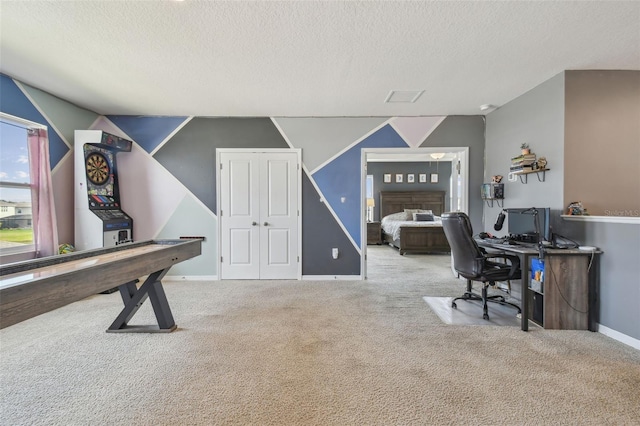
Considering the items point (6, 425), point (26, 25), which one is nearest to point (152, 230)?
point (26, 25)

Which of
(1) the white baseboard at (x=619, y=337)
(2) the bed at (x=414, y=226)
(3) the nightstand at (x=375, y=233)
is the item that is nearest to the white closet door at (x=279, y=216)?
(2) the bed at (x=414, y=226)

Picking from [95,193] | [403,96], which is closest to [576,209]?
[403,96]

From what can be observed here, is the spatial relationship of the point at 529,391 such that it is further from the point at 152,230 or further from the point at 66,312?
the point at 152,230

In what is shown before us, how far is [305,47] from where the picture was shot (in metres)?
2.54

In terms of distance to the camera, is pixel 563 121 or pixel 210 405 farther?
pixel 563 121

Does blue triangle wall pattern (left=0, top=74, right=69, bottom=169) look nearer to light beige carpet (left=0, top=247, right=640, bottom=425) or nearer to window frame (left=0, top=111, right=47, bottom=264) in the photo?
window frame (left=0, top=111, right=47, bottom=264)

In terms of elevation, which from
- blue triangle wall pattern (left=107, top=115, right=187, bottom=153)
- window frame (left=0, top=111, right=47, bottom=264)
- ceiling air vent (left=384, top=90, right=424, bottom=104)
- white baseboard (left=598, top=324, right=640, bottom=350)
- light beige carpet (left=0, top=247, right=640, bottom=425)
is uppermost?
→ ceiling air vent (left=384, top=90, right=424, bottom=104)

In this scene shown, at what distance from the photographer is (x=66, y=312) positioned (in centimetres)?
316

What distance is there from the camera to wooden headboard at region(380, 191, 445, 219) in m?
8.77

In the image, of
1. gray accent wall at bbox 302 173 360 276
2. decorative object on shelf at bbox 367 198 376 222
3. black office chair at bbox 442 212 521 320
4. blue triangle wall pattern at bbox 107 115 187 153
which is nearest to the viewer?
black office chair at bbox 442 212 521 320

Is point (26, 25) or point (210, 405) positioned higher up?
point (26, 25)

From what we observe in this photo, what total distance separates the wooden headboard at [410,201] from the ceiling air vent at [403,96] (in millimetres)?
5169

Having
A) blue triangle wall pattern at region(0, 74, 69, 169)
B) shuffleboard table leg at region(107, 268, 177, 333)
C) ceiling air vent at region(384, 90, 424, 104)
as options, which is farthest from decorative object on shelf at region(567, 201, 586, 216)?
blue triangle wall pattern at region(0, 74, 69, 169)

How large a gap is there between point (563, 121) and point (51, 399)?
471cm
